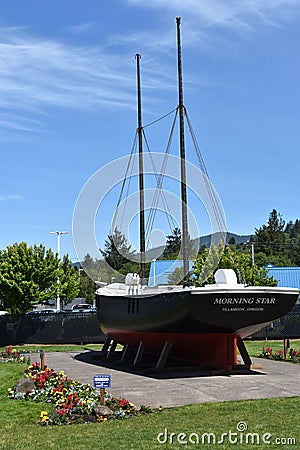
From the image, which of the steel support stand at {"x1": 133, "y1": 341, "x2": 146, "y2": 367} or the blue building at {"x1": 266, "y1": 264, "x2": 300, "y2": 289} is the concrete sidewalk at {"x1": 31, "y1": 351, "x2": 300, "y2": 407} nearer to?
the steel support stand at {"x1": 133, "y1": 341, "x2": 146, "y2": 367}

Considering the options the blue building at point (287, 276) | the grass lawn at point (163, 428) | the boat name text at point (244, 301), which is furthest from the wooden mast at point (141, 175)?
the blue building at point (287, 276)

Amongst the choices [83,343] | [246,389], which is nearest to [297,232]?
[83,343]

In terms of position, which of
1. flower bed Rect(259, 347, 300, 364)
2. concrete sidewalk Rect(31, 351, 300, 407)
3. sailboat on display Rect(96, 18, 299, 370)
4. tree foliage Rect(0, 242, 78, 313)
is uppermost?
tree foliage Rect(0, 242, 78, 313)

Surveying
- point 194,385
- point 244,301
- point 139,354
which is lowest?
point 194,385

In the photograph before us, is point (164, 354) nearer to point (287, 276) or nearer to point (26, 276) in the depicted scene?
point (26, 276)

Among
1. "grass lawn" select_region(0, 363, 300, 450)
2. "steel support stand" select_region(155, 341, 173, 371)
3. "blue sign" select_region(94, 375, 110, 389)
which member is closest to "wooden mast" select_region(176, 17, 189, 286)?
"steel support stand" select_region(155, 341, 173, 371)

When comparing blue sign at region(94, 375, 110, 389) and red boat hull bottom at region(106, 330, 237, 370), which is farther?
red boat hull bottom at region(106, 330, 237, 370)

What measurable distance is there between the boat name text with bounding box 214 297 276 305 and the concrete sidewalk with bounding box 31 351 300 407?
1.80 m

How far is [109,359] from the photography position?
68.5 ft

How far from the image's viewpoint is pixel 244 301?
51.9 feet

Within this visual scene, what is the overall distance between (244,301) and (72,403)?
6.30 metres

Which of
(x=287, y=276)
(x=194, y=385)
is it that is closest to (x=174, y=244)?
(x=194, y=385)

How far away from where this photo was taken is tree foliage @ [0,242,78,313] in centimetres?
2977

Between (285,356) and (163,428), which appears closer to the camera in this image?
(163,428)
